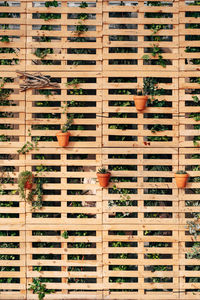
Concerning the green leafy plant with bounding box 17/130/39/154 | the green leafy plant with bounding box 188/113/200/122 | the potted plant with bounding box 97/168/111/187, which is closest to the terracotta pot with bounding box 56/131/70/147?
the green leafy plant with bounding box 17/130/39/154

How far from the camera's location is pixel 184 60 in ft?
14.5

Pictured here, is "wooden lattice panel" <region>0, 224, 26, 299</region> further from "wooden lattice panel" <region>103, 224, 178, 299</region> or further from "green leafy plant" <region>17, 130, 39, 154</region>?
"wooden lattice panel" <region>103, 224, 178, 299</region>

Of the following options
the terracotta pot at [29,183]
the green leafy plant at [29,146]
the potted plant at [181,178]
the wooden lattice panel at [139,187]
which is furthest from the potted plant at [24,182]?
the potted plant at [181,178]

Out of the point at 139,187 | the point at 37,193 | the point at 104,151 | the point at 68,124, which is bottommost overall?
the point at 37,193

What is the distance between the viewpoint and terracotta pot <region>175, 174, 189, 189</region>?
4.28 m

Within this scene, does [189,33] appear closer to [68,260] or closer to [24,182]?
[24,182]

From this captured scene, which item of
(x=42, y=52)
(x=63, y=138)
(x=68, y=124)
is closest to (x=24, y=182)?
(x=63, y=138)

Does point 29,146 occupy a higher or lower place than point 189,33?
lower

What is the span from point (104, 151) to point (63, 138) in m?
0.71

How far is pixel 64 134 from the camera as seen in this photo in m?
4.30

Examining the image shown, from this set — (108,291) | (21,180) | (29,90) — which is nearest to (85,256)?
(108,291)

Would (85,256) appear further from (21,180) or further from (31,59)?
(31,59)

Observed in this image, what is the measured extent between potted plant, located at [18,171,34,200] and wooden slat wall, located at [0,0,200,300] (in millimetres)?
166

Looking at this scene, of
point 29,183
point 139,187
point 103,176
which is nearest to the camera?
point 103,176
